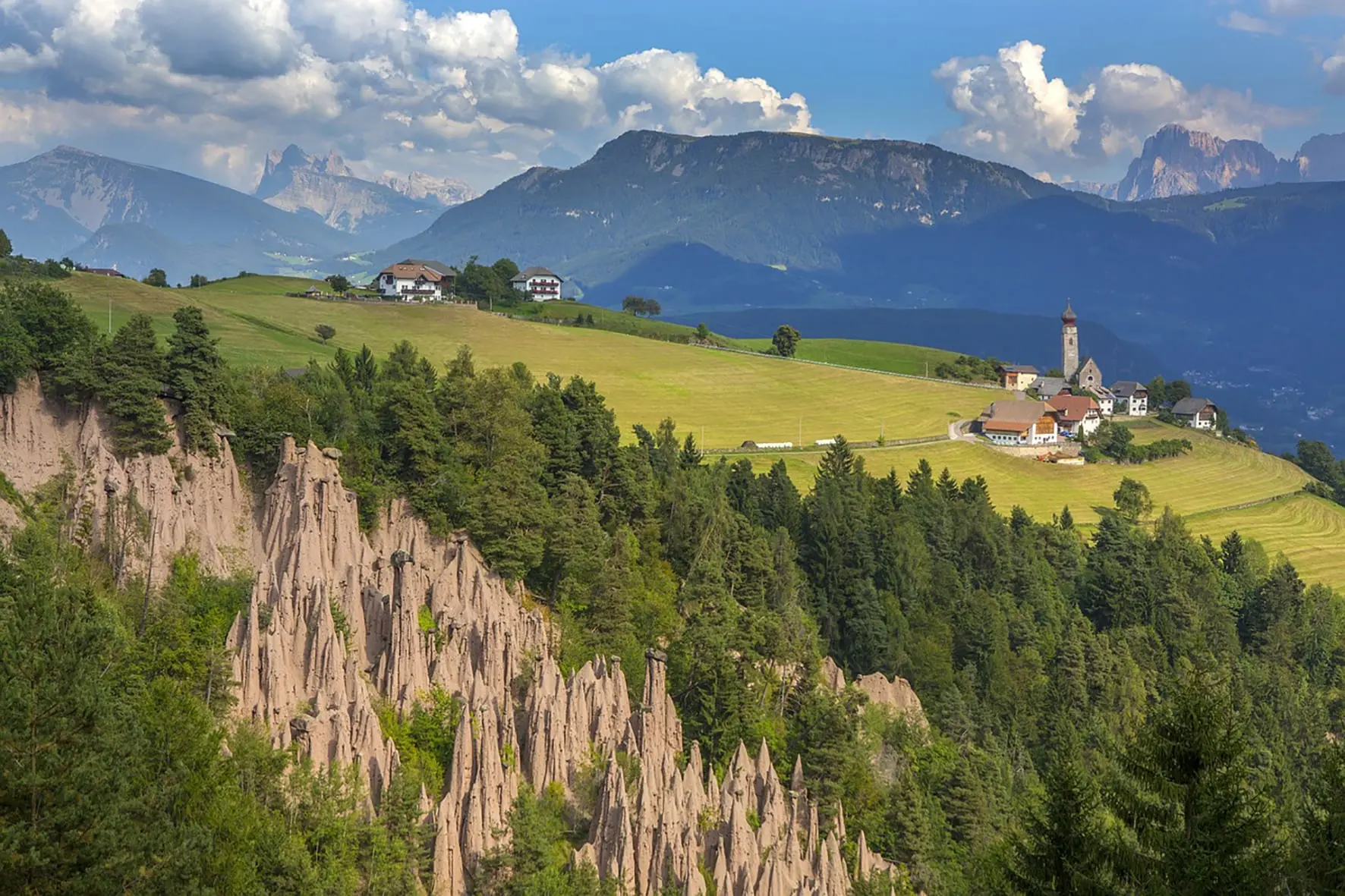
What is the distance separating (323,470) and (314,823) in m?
17.9

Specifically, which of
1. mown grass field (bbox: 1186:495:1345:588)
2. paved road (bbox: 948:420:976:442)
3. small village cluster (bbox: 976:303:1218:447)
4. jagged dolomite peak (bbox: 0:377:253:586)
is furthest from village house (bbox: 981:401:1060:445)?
jagged dolomite peak (bbox: 0:377:253:586)

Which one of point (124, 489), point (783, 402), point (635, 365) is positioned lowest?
point (783, 402)

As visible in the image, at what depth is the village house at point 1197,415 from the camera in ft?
641

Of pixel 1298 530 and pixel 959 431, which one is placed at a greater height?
pixel 959 431

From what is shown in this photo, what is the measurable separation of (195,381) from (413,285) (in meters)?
131

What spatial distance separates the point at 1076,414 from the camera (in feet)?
564

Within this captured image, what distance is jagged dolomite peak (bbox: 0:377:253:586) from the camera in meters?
48.9

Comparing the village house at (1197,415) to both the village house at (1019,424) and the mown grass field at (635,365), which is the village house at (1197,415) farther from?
the village house at (1019,424)

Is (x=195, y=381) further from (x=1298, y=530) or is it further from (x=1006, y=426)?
(x=1298, y=530)

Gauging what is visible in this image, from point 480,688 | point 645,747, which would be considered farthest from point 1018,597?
point 480,688

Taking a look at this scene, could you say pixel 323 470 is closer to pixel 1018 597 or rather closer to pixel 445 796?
pixel 445 796

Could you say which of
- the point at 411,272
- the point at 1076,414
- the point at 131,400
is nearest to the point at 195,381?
the point at 131,400

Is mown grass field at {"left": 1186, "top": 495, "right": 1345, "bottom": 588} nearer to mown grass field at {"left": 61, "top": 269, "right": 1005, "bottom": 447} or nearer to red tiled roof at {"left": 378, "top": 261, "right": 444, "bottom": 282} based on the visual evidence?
mown grass field at {"left": 61, "top": 269, "right": 1005, "bottom": 447}

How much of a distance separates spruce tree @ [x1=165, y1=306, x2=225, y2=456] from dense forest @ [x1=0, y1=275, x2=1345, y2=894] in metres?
0.17
